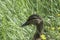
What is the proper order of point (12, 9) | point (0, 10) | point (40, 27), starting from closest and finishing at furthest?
point (40, 27), point (0, 10), point (12, 9)

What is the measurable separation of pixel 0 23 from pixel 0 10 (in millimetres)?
396

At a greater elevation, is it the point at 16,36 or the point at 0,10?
the point at 0,10

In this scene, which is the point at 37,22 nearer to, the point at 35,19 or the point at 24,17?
the point at 35,19

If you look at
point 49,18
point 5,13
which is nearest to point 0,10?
point 5,13

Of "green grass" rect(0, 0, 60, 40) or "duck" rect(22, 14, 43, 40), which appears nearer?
"duck" rect(22, 14, 43, 40)

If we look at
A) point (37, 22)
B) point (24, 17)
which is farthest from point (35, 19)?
point (24, 17)

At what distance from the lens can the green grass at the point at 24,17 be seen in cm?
600

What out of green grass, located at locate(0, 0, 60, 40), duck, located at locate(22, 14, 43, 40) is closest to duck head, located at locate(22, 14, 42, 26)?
duck, located at locate(22, 14, 43, 40)

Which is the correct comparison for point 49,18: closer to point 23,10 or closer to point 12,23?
point 23,10

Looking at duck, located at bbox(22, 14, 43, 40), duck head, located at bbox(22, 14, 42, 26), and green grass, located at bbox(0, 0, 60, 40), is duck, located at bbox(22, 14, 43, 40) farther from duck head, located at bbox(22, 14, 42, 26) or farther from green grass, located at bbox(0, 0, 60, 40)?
green grass, located at bbox(0, 0, 60, 40)

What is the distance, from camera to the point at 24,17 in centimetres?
675

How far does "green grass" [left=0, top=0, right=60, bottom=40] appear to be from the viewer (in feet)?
19.7

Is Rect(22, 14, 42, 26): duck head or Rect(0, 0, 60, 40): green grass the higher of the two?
Rect(22, 14, 42, 26): duck head

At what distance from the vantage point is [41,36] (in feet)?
19.5
